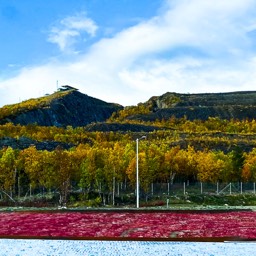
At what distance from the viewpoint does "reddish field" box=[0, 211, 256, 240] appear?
1133 inches

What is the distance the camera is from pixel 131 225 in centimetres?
3136

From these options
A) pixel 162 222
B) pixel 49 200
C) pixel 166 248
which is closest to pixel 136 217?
pixel 162 222

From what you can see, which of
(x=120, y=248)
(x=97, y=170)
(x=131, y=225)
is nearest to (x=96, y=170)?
(x=97, y=170)

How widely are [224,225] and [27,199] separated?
59726 mm

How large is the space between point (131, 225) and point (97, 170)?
58124mm

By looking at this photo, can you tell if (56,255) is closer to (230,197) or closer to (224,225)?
(224,225)

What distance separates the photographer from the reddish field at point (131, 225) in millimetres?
28766

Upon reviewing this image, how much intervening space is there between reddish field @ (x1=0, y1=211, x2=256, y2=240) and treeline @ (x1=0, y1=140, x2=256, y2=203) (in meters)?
43.2

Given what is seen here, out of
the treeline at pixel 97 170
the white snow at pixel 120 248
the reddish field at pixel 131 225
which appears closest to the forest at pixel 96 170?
the treeline at pixel 97 170

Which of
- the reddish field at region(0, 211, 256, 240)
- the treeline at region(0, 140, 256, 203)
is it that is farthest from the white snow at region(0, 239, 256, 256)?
the treeline at region(0, 140, 256, 203)

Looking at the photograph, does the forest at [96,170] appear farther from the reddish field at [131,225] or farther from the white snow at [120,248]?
the white snow at [120,248]

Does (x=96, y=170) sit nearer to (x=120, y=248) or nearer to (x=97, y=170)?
(x=97, y=170)

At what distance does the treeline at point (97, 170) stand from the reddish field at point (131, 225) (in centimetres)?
4316

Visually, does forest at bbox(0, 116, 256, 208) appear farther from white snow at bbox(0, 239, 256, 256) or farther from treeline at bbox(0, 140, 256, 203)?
white snow at bbox(0, 239, 256, 256)
